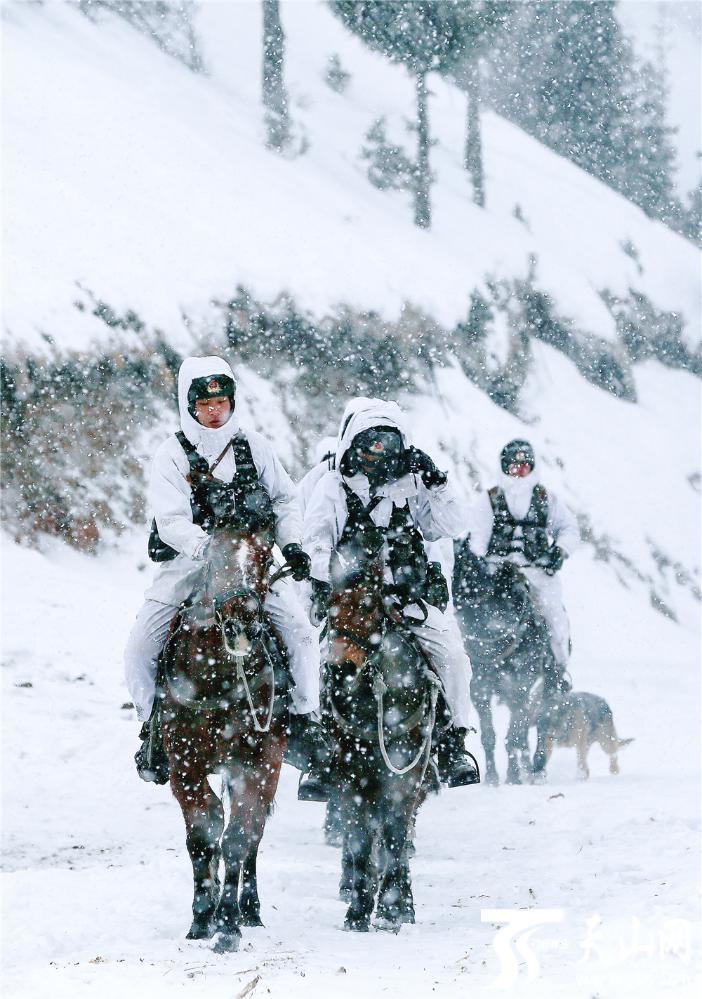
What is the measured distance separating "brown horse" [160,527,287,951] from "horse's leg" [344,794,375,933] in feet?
1.87

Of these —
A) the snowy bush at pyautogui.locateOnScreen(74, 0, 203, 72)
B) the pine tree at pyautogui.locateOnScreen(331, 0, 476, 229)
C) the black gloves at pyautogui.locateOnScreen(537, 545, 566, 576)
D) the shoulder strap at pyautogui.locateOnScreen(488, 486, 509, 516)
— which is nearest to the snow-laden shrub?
the pine tree at pyautogui.locateOnScreen(331, 0, 476, 229)

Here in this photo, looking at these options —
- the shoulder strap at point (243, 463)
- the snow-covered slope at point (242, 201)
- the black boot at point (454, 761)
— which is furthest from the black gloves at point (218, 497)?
the snow-covered slope at point (242, 201)

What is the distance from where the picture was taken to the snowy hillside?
591 centimetres

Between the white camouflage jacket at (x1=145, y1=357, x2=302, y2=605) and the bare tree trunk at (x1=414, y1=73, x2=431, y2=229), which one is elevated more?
the bare tree trunk at (x1=414, y1=73, x2=431, y2=229)

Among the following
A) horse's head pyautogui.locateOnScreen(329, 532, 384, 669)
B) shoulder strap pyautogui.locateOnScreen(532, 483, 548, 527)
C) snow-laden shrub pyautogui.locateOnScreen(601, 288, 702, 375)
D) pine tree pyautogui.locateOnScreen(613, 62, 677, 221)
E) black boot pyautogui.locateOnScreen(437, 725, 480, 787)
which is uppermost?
pine tree pyautogui.locateOnScreen(613, 62, 677, 221)

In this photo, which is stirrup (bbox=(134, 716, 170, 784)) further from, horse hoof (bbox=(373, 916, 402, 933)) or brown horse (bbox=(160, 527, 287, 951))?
horse hoof (bbox=(373, 916, 402, 933))

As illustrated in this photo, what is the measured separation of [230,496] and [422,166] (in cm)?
2439

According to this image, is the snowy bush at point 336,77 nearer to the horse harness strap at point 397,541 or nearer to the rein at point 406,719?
the horse harness strap at point 397,541

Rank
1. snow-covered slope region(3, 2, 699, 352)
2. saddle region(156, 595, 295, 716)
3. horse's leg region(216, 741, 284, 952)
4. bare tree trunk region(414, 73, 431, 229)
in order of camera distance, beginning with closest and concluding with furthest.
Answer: saddle region(156, 595, 295, 716) < horse's leg region(216, 741, 284, 952) < snow-covered slope region(3, 2, 699, 352) < bare tree trunk region(414, 73, 431, 229)

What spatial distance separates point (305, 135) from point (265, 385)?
45.7 ft

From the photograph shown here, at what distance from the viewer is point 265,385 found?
776 inches

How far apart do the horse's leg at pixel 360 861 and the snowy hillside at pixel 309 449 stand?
7.4 inches

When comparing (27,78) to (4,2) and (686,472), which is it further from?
(686,472)

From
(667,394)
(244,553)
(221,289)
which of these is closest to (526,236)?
(667,394)
